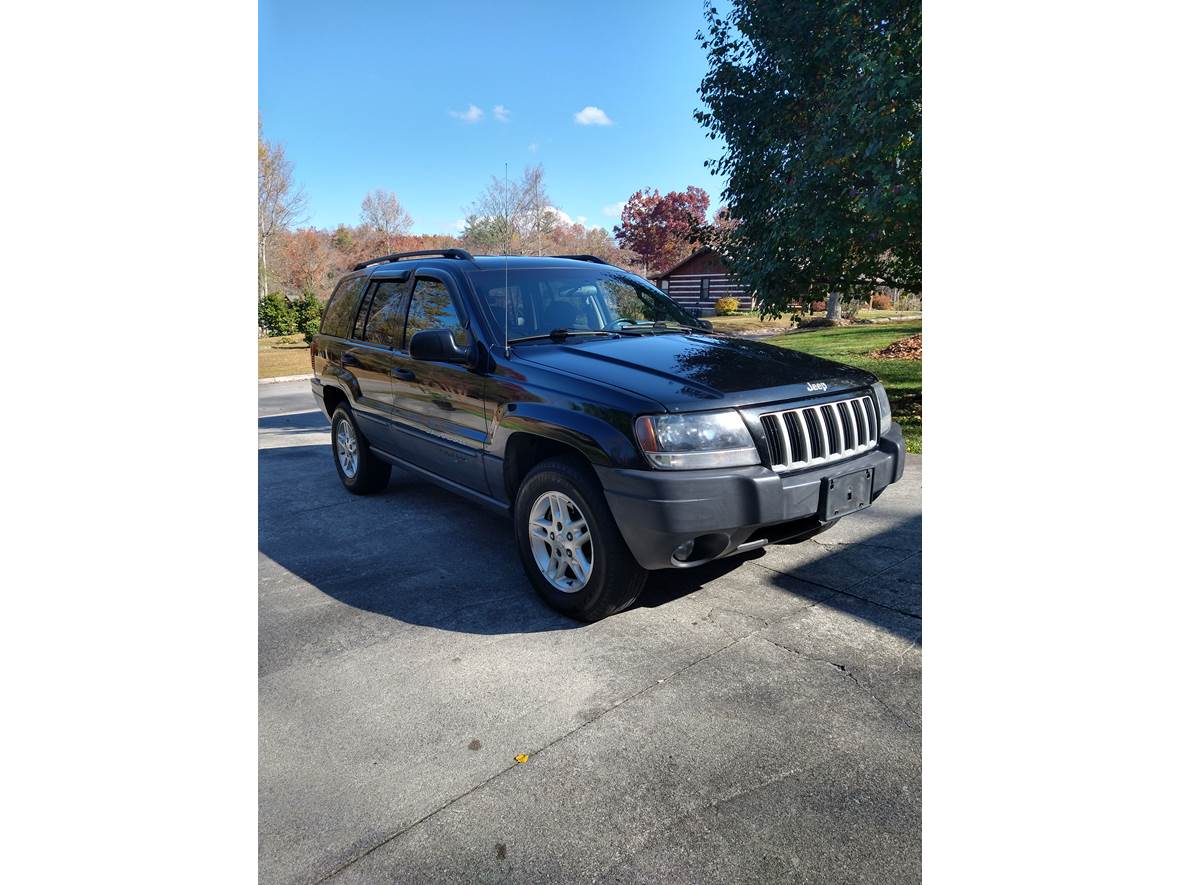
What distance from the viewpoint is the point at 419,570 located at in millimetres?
4297

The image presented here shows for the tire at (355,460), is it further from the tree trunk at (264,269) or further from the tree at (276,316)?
the tree trunk at (264,269)

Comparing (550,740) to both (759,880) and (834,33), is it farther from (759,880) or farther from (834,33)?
(834,33)

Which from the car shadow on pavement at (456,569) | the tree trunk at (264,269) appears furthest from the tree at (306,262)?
the car shadow on pavement at (456,569)

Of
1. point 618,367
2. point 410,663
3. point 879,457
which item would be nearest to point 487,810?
point 410,663

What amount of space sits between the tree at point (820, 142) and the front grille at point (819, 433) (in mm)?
3256

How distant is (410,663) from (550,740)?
871 mm

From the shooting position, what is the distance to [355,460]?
597cm

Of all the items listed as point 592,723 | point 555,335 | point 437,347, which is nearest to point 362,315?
point 437,347

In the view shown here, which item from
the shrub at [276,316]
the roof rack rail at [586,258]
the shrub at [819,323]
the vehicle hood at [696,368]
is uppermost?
the shrub at [276,316]

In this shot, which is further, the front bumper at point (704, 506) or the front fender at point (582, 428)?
the front fender at point (582, 428)

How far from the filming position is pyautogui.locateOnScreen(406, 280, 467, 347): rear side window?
433 cm

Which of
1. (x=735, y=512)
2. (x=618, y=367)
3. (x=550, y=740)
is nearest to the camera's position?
(x=550, y=740)

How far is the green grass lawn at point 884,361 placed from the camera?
9.03 metres

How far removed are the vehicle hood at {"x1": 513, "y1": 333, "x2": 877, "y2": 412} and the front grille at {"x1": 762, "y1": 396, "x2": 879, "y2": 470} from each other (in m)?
0.09
